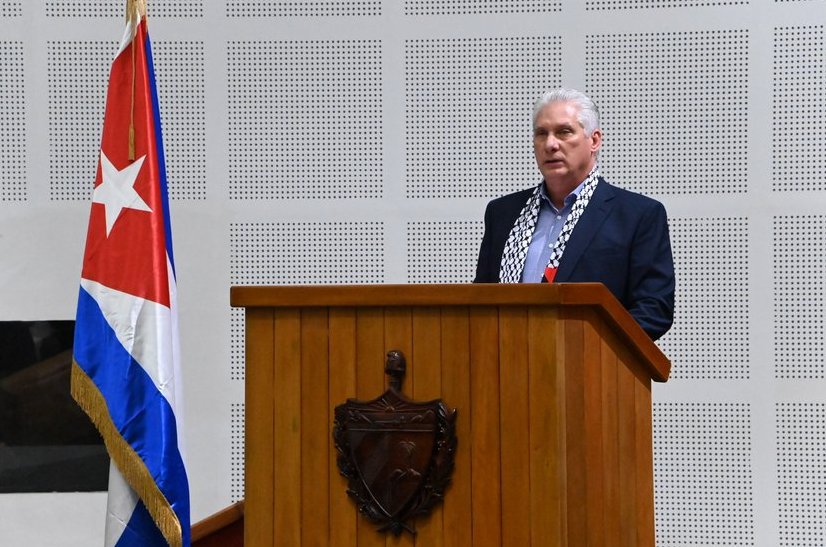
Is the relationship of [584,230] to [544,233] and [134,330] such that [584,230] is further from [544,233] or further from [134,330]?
[134,330]

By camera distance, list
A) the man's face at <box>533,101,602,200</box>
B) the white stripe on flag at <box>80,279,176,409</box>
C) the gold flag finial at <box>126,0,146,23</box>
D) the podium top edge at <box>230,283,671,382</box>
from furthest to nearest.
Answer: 1. the gold flag finial at <box>126,0,146,23</box>
2. the white stripe on flag at <box>80,279,176,409</box>
3. the man's face at <box>533,101,602,200</box>
4. the podium top edge at <box>230,283,671,382</box>

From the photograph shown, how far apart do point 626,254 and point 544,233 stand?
0.26 meters

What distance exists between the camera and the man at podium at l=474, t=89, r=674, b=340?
3061 millimetres

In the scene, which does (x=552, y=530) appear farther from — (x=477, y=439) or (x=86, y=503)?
(x=86, y=503)

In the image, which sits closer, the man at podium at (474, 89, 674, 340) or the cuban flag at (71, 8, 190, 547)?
the man at podium at (474, 89, 674, 340)

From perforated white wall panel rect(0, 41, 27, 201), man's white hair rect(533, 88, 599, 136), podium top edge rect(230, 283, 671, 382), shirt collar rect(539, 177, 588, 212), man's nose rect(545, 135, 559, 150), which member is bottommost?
podium top edge rect(230, 283, 671, 382)

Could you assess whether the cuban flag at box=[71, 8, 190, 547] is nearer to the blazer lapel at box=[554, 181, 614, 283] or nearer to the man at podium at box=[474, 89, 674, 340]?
the man at podium at box=[474, 89, 674, 340]

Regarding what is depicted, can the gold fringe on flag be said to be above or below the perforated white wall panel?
below

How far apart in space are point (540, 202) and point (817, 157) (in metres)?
2.28

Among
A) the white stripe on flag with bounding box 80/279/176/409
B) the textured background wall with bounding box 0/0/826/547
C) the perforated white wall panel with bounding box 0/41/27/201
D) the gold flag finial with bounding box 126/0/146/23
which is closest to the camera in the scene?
the white stripe on flag with bounding box 80/279/176/409

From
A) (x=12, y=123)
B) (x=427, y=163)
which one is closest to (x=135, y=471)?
(x=427, y=163)

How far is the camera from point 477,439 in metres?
2.40

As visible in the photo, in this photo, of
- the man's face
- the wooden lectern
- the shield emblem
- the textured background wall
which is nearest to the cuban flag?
the wooden lectern

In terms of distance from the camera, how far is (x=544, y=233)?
3229 millimetres
